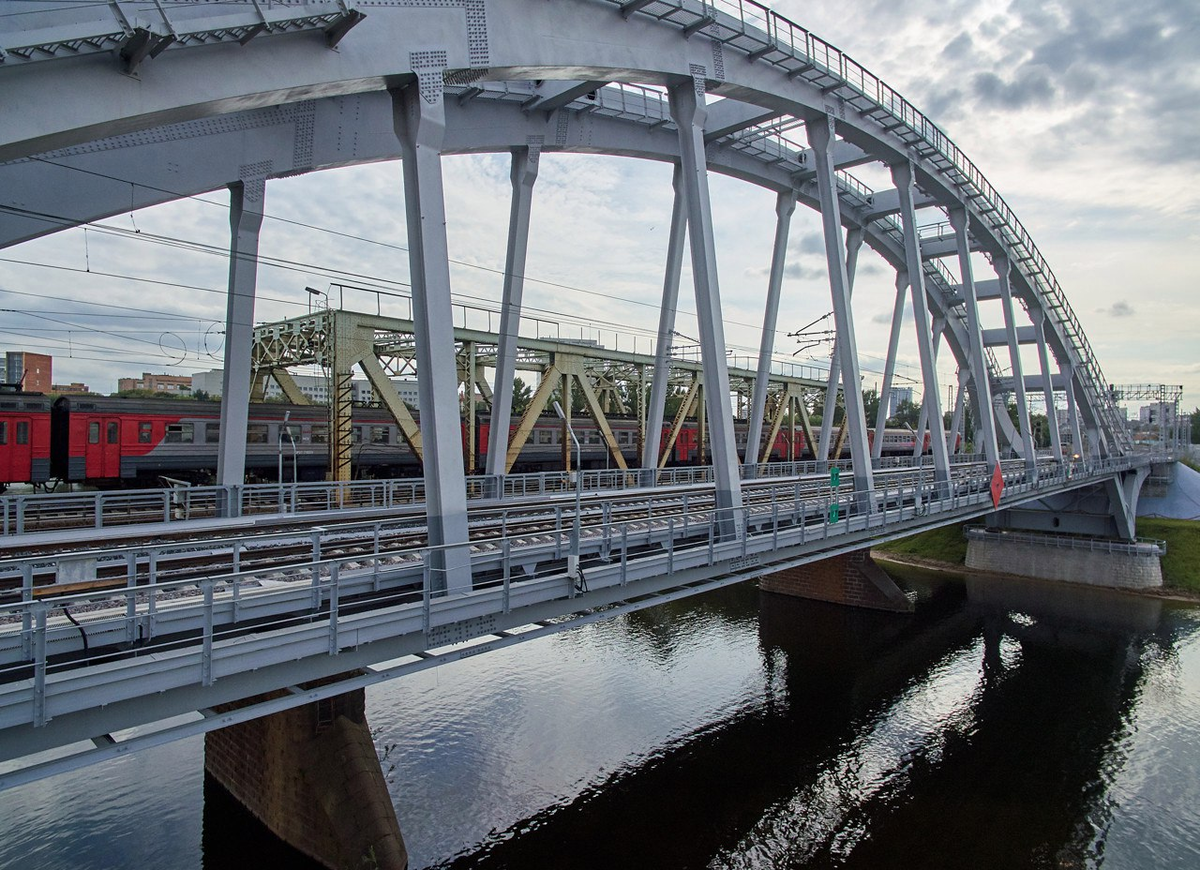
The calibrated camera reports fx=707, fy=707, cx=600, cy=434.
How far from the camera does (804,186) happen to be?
101ft

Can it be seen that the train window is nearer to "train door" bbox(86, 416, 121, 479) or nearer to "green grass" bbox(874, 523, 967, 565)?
"train door" bbox(86, 416, 121, 479)

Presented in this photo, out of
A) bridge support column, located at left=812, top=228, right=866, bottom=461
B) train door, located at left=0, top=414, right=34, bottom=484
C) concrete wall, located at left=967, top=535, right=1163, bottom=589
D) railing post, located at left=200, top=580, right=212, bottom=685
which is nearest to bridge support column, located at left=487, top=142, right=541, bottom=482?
railing post, located at left=200, top=580, right=212, bottom=685

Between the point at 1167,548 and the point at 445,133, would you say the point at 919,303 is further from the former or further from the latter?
the point at 1167,548

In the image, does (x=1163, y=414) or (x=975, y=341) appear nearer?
(x=975, y=341)

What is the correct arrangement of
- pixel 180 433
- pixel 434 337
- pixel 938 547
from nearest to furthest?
pixel 434 337
pixel 180 433
pixel 938 547

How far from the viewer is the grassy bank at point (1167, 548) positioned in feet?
136

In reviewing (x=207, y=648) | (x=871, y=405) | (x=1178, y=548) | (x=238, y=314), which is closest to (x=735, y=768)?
(x=207, y=648)

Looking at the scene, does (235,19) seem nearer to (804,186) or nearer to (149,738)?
(149,738)

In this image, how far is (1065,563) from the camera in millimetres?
42625

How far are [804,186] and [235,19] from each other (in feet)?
86.0

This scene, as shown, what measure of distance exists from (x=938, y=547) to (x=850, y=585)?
1714 centimetres

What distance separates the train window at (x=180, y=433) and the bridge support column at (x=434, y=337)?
20.7 m

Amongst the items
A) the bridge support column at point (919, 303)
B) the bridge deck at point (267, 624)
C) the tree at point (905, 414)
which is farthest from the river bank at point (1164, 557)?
the tree at point (905, 414)

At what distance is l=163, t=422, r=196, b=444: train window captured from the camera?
27000 millimetres
